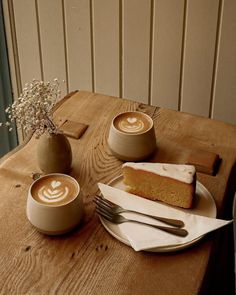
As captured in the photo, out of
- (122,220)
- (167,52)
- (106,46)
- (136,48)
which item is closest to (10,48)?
(106,46)

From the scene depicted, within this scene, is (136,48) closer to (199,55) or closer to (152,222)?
(199,55)

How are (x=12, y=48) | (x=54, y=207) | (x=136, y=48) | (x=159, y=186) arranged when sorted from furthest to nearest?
(x=12, y=48) < (x=136, y=48) < (x=159, y=186) < (x=54, y=207)

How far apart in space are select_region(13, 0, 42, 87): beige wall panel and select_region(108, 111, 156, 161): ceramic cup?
Answer: 0.94 metres

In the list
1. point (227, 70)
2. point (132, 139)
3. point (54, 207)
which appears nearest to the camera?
point (54, 207)

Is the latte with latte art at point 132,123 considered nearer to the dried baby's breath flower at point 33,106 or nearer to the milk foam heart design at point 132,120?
the milk foam heart design at point 132,120

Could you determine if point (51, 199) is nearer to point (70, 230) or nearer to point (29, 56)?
point (70, 230)

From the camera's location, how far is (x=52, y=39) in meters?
2.00

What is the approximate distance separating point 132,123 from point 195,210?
1.04 ft

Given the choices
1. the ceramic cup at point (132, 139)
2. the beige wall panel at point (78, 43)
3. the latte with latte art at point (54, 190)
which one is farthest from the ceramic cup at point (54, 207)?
the beige wall panel at point (78, 43)

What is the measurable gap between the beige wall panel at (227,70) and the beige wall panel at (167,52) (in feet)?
0.51

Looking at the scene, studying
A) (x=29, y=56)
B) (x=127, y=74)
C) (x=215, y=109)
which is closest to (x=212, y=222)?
(x=215, y=109)

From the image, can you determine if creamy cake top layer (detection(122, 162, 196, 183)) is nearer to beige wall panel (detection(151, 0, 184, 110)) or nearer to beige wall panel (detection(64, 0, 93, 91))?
beige wall panel (detection(151, 0, 184, 110))

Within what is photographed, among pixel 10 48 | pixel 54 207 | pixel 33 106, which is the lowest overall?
pixel 10 48

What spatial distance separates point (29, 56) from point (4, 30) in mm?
153
